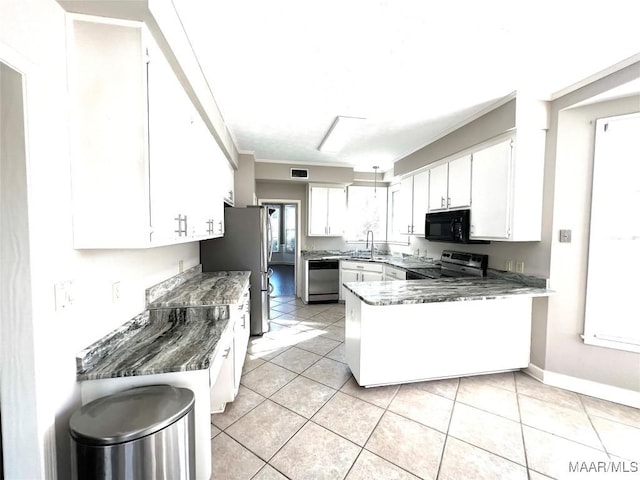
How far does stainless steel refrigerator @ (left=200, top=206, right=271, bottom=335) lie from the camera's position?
3324 mm

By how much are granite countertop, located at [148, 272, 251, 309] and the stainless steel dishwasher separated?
200 centimetres

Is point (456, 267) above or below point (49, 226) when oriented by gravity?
below

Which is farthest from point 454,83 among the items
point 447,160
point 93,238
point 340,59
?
point 93,238

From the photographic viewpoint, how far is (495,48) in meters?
1.74

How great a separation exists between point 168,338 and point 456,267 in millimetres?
3139

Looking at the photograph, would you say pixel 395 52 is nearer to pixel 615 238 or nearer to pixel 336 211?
pixel 615 238

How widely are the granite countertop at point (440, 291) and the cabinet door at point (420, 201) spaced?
1.21m

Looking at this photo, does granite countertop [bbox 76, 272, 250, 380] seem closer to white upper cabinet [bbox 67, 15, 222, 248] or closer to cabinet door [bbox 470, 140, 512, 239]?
white upper cabinet [bbox 67, 15, 222, 248]

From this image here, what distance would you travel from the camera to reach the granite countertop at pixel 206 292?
1.96 m

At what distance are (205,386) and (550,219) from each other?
300cm

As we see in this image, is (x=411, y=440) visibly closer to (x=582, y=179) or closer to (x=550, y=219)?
(x=550, y=219)

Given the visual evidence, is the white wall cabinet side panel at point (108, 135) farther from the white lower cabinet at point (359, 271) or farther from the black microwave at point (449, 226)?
the white lower cabinet at point (359, 271)

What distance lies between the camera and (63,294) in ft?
3.75

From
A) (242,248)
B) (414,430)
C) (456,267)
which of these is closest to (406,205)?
(456,267)
